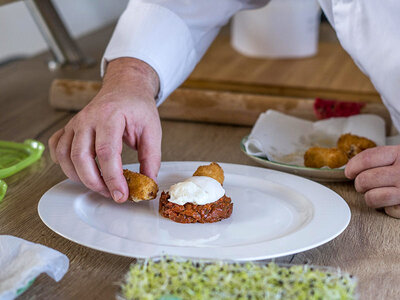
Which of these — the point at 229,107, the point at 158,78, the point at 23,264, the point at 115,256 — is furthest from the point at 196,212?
the point at 229,107

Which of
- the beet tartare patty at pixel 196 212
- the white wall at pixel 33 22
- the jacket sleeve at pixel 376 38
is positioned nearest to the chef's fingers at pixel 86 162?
the beet tartare patty at pixel 196 212

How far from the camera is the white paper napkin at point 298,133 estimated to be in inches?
43.1

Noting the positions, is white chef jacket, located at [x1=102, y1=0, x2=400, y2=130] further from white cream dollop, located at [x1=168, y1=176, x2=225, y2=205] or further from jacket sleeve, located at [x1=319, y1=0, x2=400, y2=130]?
white cream dollop, located at [x1=168, y1=176, x2=225, y2=205]

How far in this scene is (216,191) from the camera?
0.82 metres

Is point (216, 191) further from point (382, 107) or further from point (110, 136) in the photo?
point (382, 107)

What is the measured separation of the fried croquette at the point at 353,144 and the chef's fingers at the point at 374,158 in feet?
0.47

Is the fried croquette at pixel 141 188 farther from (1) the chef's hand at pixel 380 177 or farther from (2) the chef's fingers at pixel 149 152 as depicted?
(1) the chef's hand at pixel 380 177

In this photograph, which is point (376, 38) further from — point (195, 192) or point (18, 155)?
point (18, 155)

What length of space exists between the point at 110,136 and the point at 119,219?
0.12m

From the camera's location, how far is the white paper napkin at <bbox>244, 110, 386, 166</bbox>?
1.09m

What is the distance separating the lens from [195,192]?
0.81 meters

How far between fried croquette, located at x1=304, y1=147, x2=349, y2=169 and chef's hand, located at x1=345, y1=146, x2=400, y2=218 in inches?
3.2

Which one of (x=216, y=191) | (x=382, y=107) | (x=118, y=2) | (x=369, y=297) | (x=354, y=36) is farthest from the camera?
(x=118, y=2)

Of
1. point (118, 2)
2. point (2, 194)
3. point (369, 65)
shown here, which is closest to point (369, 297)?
point (369, 65)
